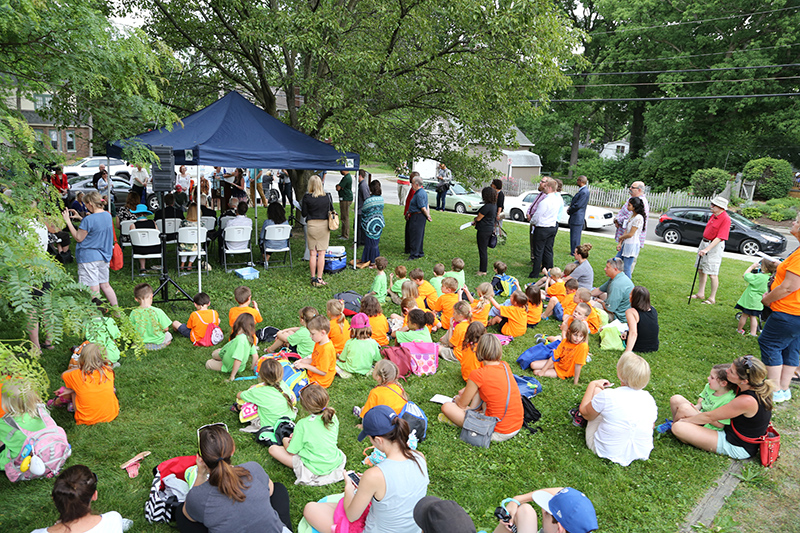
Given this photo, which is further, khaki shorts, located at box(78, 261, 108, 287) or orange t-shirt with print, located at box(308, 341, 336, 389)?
khaki shorts, located at box(78, 261, 108, 287)

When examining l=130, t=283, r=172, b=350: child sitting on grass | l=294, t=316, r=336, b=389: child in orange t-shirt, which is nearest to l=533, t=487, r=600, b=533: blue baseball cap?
l=294, t=316, r=336, b=389: child in orange t-shirt

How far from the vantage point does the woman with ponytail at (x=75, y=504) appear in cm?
288

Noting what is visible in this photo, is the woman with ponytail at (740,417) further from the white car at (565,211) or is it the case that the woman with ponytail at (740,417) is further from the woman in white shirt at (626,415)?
the white car at (565,211)

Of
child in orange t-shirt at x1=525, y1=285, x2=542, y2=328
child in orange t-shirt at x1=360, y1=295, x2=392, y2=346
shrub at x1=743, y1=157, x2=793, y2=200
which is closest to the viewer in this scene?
child in orange t-shirt at x1=360, y1=295, x2=392, y2=346

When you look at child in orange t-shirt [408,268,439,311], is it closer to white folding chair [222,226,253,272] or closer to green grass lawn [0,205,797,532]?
green grass lawn [0,205,797,532]

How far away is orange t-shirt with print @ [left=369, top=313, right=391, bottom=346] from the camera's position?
684 centimetres

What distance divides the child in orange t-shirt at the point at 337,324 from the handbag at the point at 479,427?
221 cm

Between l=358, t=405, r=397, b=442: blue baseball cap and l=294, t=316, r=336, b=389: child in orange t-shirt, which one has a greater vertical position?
l=358, t=405, r=397, b=442: blue baseball cap

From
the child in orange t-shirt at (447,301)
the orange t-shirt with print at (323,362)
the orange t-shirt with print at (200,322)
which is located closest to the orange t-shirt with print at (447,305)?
the child in orange t-shirt at (447,301)

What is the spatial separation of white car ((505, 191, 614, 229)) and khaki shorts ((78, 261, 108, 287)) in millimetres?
16825

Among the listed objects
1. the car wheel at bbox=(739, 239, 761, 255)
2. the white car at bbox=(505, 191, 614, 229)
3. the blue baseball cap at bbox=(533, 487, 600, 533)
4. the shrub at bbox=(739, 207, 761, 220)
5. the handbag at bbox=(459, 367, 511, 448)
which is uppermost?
the shrub at bbox=(739, 207, 761, 220)

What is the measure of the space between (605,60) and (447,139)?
27778mm

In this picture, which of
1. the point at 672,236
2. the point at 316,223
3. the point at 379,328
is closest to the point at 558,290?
the point at 379,328

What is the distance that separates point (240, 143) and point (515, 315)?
5686 millimetres
